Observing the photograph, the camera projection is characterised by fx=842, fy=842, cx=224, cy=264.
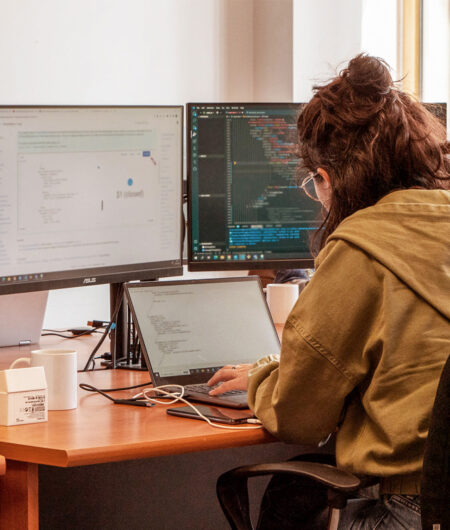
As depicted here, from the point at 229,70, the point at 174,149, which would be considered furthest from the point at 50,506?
the point at 229,70

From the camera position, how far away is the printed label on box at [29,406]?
1.32 m

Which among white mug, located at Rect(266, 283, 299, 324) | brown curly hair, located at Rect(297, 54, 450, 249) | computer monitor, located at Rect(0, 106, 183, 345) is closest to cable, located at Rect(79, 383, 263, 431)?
computer monitor, located at Rect(0, 106, 183, 345)

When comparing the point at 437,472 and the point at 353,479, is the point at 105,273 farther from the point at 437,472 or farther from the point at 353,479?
the point at 437,472

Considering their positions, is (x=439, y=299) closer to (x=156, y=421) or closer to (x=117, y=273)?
(x=156, y=421)

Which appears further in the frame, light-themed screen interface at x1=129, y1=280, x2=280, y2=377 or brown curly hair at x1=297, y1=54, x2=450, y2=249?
light-themed screen interface at x1=129, y1=280, x2=280, y2=377

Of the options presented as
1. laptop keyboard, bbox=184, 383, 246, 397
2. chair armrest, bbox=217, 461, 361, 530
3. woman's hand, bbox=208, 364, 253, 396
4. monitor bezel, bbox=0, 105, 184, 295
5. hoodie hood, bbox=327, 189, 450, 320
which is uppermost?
hoodie hood, bbox=327, 189, 450, 320

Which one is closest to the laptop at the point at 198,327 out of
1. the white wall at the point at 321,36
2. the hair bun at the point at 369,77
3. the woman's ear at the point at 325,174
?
the woman's ear at the point at 325,174

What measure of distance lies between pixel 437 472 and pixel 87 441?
0.49 m

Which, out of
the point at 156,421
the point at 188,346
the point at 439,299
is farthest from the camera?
the point at 188,346

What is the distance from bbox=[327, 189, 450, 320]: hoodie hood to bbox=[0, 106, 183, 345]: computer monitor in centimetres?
68

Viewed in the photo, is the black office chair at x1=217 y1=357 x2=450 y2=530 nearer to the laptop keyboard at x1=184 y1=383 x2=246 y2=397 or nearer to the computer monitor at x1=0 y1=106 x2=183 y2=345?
the laptop keyboard at x1=184 y1=383 x2=246 y2=397

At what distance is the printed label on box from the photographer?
132cm

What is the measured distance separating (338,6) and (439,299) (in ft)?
10.2

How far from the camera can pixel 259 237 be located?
197 cm
